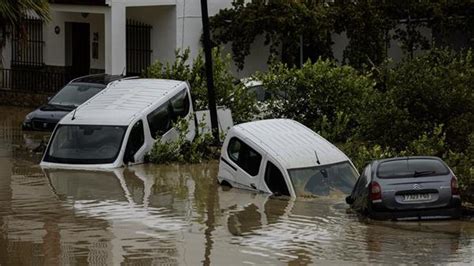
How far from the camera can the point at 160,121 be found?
82.5 feet

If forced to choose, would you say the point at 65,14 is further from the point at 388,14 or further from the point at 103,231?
the point at 103,231

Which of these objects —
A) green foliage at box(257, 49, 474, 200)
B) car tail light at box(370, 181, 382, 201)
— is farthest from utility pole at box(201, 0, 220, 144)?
car tail light at box(370, 181, 382, 201)

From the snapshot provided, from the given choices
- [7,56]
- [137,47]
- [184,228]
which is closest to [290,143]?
[184,228]

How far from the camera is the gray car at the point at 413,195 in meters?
17.6

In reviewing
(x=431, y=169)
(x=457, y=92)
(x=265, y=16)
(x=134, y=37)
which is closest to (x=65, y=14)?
(x=134, y=37)

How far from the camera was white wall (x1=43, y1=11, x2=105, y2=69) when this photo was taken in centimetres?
3859

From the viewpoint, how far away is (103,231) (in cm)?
1620

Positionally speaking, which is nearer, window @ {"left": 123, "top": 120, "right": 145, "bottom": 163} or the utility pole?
window @ {"left": 123, "top": 120, "right": 145, "bottom": 163}

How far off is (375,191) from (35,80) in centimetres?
2313

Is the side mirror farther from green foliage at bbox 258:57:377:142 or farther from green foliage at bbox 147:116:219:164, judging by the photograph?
green foliage at bbox 258:57:377:142

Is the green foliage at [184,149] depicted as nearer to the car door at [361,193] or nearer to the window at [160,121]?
the window at [160,121]

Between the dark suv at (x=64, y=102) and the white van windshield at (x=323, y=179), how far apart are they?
11343 millimetres

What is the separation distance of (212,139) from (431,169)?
29.6ft

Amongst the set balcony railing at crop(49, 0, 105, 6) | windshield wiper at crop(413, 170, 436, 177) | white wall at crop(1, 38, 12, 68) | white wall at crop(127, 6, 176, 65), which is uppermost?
balcony railing at crop(49, 0, 105, 6)
